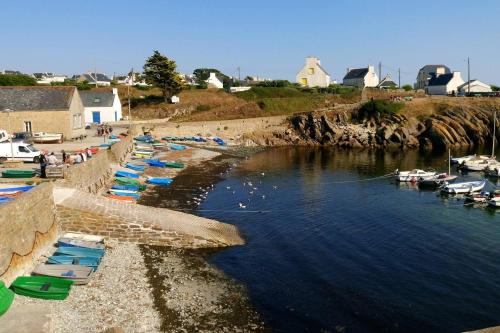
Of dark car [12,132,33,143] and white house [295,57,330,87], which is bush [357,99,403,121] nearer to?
white house [295,57,330,87]

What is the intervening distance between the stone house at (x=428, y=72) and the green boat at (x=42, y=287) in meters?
135

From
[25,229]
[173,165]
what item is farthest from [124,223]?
[173,165]

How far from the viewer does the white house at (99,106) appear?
8531 centimetres

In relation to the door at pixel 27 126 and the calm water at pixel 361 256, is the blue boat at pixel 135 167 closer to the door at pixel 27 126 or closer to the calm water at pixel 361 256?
the calm water at pixel 361 256

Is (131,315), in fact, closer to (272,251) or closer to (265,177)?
(272,251)

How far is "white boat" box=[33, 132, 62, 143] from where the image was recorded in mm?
52438

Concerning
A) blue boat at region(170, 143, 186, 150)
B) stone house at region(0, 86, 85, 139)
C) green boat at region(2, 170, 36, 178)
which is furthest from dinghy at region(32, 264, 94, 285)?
blue boat at region(170, 143, 186, 150)

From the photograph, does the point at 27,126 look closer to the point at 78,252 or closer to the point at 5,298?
the point at 78,252

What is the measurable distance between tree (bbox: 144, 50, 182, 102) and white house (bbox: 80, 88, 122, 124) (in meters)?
15.4

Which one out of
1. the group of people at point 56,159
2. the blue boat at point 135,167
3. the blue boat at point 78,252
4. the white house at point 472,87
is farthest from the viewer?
the white house at point 472,87

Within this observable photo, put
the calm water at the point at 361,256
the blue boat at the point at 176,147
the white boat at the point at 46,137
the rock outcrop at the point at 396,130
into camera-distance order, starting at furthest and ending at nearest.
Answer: the rock outcrop at the point at 396,130
the blue boat at the point at 176,147
the white boat at the point at 46,137
the calm water at the point at 361,256

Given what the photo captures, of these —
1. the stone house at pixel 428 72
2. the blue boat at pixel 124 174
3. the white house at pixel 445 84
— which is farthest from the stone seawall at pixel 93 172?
the stone house at pixel 428 72

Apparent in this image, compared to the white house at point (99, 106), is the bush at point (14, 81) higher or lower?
higher

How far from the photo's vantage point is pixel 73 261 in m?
23.9
